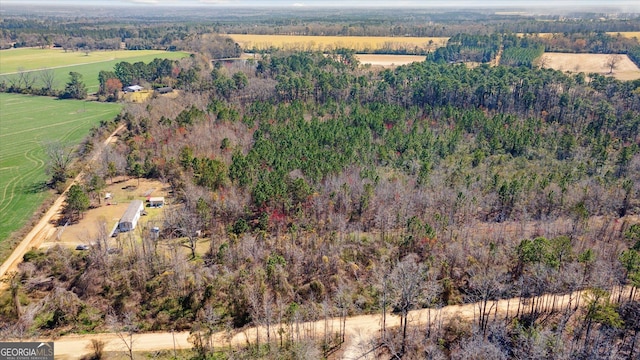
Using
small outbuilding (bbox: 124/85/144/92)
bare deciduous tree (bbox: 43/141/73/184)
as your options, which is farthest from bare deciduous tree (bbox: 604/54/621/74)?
bare deciduous tree (bbox: 43/141/73/184)

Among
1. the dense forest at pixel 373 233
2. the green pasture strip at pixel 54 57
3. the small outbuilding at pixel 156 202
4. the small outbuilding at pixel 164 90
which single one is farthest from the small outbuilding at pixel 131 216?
the green pasture strip at pixel 54 57

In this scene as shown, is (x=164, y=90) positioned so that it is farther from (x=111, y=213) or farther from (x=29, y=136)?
(x=111, y=213)

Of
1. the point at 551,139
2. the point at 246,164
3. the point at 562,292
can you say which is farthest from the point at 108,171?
the point at 551,139

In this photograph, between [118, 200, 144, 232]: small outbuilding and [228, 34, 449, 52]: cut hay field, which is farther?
[228, 34, 449, 52]: cut hay field

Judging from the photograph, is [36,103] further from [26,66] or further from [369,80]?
[369,80]

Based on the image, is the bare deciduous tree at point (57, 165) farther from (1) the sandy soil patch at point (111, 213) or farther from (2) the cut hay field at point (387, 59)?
(2) the cut hay field at point (387, 59)

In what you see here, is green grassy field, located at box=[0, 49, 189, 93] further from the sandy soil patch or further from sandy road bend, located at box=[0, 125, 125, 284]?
sandy road bend, located at box=[0, 125, 125, 284]

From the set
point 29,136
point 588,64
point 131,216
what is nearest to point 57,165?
point 131,216
